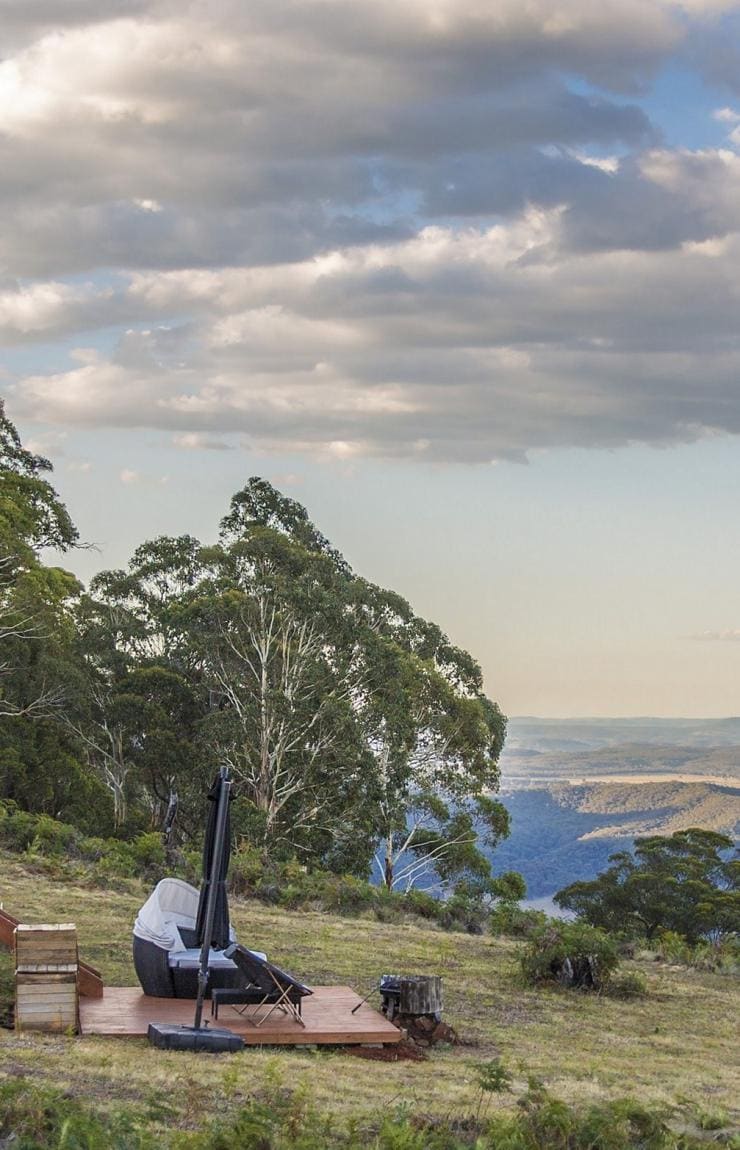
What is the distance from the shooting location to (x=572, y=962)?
40.2 ft

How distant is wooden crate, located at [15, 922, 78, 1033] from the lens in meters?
8.33

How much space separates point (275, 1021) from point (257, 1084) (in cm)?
159

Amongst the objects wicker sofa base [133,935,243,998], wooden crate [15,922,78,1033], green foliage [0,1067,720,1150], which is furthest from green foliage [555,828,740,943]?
green foliage [0,1067,720,1150]

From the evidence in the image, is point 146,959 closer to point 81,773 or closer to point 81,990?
point 81,990

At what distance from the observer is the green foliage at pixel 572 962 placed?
39.8 ft

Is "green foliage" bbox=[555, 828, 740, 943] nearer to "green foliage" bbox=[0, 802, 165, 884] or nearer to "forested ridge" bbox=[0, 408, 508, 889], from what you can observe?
"forested ridge" bbox=[0, 408, 508, 889]

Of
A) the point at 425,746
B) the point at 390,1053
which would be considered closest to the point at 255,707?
the point at 425,746

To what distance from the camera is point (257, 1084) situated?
725cm

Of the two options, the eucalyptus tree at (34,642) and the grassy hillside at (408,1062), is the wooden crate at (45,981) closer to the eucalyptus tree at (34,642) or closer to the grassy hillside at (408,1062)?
the grassy hillside at (408,1062)

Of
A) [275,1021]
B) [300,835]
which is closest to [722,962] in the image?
[275,1021]

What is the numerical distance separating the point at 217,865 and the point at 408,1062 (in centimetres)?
176

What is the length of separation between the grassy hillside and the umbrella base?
11 cm

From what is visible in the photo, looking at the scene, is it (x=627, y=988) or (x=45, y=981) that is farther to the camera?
(x=627, y=988)

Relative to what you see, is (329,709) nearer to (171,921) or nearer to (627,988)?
(627,988)
